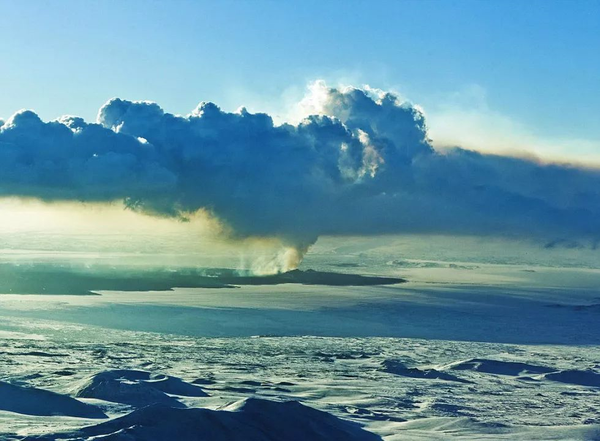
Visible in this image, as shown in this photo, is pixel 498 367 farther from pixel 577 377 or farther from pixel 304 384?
pixel 304 384

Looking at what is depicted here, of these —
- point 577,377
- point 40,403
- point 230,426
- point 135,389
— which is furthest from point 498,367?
point 40,403

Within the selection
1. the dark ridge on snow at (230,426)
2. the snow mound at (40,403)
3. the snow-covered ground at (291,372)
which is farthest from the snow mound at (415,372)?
the snow mound at (40,403)

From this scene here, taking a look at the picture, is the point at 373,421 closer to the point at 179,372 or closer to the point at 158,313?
the point at 179,372

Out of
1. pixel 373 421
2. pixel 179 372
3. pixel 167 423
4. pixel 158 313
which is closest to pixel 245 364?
pixel 179 372

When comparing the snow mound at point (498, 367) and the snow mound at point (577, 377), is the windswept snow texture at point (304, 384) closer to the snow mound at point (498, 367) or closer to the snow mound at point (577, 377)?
the snow mound at point (577, 377)

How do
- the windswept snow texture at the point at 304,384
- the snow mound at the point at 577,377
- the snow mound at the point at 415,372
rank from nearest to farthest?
1. the windswept snow texture at the point at 304,384
2. the snow mound at the point at 577,377
3. the snow mound at the point at 415,372

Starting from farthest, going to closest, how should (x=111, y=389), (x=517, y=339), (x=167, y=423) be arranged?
1. (x=517, y=339)
2. (x=111, y=389)
3. (x=167, y=423)

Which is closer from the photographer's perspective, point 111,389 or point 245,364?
point 111,389
